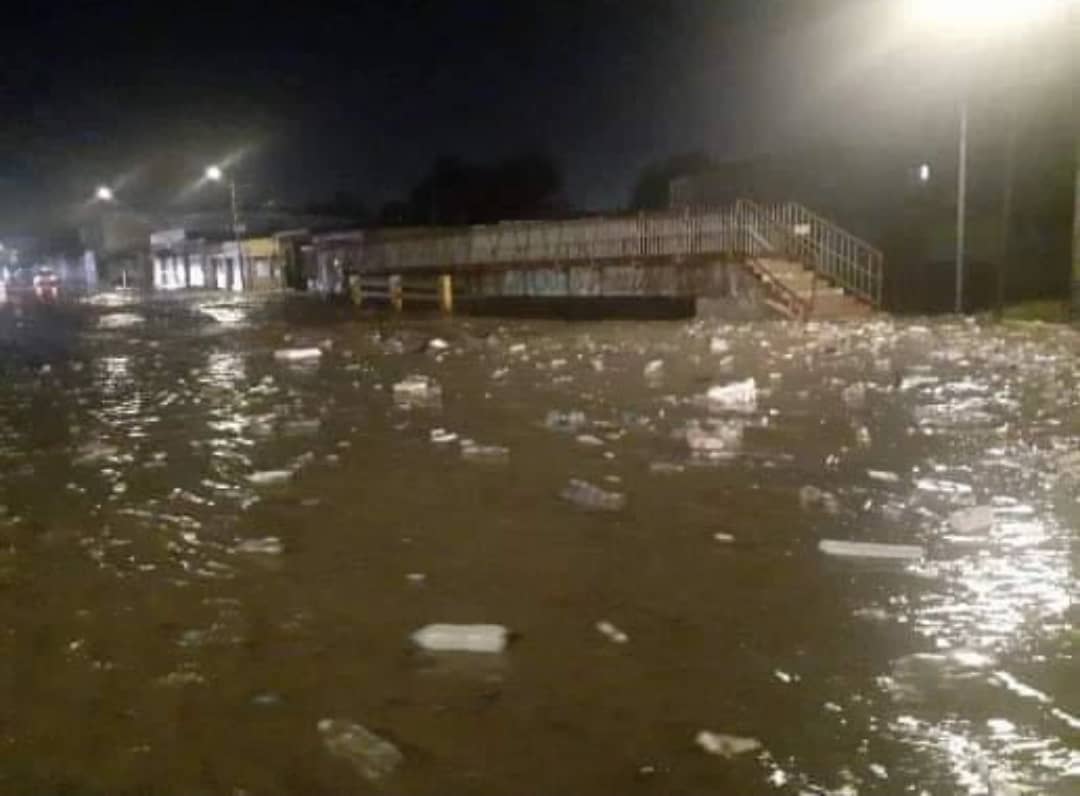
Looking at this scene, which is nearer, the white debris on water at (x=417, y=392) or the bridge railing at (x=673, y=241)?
the white debris on water at (x=417, y=392)

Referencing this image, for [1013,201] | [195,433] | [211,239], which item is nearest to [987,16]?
[1013,201]

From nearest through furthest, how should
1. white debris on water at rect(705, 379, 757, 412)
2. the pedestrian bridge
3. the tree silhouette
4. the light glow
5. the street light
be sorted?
white debris on water at rect(705, 379, 757, 412), the light glow, the street light, the pedestrian bridge, the tree silhouette

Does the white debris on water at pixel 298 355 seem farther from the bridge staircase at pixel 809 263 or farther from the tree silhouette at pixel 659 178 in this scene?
the tree silhouette at pixel 659 178

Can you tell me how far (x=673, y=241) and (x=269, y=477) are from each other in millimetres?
23197

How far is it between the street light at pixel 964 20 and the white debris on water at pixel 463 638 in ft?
70.2

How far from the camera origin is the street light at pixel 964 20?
23.9 m

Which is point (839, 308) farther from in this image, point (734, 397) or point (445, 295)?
point (734, 397)

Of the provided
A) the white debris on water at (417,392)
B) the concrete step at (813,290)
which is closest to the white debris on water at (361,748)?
the white debris on water at (417,392)

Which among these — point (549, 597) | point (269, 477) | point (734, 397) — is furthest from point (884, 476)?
point (269, 477)

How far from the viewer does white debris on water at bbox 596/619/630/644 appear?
4.96m

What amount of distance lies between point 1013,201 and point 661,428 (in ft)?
78.7

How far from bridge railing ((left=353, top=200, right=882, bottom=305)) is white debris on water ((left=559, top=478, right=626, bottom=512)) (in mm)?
19996

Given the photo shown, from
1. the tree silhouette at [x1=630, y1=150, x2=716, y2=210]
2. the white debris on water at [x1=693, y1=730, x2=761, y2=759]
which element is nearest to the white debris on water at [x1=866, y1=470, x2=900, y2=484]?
the white debris on water at [x1=693, y1=730, x2=761, y2=759]

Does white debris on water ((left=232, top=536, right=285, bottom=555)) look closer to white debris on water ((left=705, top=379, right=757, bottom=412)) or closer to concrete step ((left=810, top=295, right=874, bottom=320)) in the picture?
white debris on water ((left=705, top=379, right=757, bottom=412))
